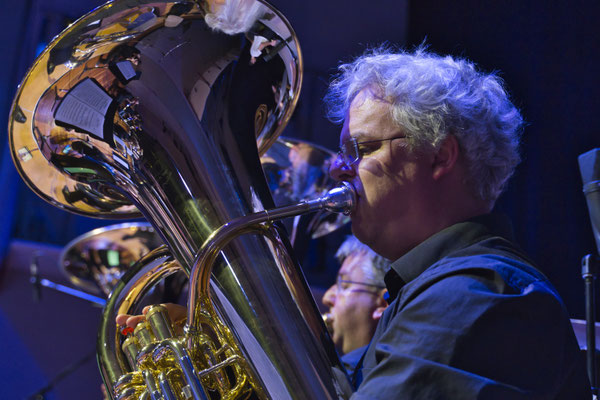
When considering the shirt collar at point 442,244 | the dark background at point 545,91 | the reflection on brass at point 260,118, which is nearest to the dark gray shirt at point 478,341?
the shirt collar at point 442,244

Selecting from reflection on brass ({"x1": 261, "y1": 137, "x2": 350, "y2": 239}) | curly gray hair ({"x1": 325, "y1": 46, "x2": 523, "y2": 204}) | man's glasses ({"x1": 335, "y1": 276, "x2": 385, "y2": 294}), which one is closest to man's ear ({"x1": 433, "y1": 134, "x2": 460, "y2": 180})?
curly gray hair ({"x1": 325, "y1": 46, "x2": 523, "y2": 204})

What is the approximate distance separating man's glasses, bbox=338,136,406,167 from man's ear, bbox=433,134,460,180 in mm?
92

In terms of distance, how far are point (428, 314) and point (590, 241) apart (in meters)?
1.35

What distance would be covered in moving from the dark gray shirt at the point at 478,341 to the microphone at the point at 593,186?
0.97 feet

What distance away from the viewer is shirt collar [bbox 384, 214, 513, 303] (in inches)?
42.8

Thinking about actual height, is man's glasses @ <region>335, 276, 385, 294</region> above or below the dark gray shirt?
below

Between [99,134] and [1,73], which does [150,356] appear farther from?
[1,73]

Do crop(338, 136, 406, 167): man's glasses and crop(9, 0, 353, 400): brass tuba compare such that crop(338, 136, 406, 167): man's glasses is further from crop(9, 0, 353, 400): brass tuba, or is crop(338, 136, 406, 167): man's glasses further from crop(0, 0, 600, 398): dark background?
crop(0, 0, 600, 398): dark background

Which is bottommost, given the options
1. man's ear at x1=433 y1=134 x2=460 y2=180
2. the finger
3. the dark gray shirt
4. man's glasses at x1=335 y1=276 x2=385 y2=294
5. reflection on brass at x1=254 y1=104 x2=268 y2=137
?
man's glasses at x1=335 y1=276 x2=385 y2=294

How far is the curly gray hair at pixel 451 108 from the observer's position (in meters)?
1.22

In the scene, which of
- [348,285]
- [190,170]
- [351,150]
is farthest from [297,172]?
[190,170]

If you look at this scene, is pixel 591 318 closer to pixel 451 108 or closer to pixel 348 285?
pixel 451 108

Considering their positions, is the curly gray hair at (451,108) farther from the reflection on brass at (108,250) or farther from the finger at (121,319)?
the reflection on brass at (108,250)

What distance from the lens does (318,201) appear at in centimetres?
107
